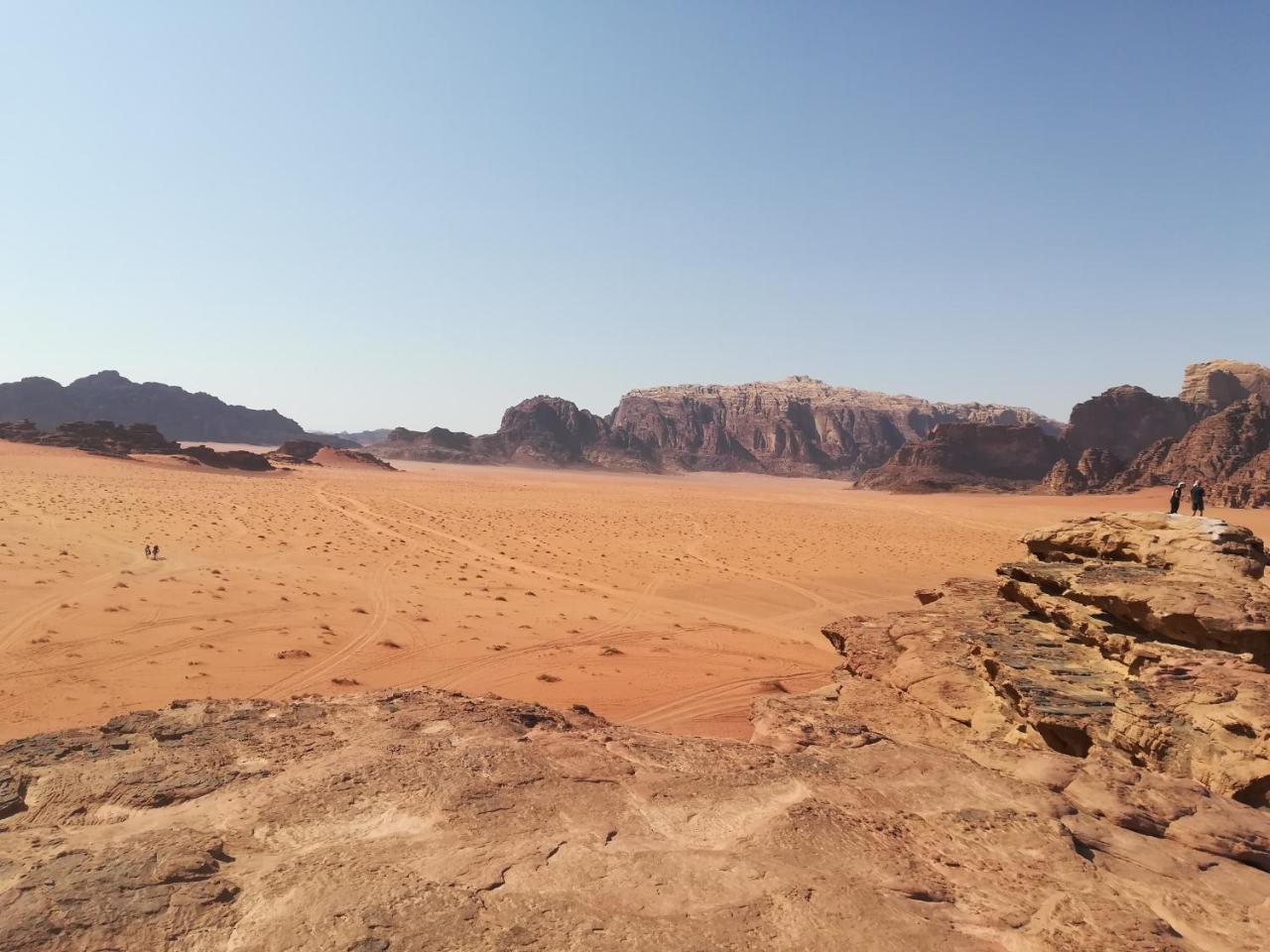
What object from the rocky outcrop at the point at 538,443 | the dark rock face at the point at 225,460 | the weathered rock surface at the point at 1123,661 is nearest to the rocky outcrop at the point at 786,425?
the rocky outcrop at the point at 538,443

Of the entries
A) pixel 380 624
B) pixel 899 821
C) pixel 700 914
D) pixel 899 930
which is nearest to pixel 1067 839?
pixel 899 821

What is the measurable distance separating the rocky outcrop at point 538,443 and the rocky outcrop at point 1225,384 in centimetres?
8510

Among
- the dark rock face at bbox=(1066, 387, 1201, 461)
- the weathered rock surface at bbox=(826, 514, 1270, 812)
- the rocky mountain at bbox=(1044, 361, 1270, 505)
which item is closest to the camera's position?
the weathered rock surface at bbox=(826, 514, 1270, 812)

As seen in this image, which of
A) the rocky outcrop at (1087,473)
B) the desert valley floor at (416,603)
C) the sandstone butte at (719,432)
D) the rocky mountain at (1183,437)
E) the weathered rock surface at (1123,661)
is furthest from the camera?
the sandstone butte at (719,432)

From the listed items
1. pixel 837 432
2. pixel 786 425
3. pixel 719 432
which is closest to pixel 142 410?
pixel 719 432

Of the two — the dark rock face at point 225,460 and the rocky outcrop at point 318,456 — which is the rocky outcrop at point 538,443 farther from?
the dark rock face at point 225,460

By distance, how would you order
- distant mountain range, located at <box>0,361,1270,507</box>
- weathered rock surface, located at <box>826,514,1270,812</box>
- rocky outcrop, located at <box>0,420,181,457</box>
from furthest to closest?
distant mountain range, located at <box>0,361,1270,507</box> → rocky outcrop, located at <box>0,420,181,457</box> → weathered rock surface, located at <box>826,514,1270,812</box>

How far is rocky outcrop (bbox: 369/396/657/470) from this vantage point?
12669cm

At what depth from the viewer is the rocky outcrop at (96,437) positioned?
5522 cm

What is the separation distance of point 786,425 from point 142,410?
13181 cm

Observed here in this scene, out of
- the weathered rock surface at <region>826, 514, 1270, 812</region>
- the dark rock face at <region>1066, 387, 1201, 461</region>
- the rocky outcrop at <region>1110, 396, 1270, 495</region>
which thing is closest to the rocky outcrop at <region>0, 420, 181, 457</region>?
the weathered rock surface at <region>826, 514, 1270, 812</region>

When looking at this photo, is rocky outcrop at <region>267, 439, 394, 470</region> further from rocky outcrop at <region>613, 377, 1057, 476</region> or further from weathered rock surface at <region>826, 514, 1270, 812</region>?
weathered rock surface at <region>826, 514, 1270, 812</region>

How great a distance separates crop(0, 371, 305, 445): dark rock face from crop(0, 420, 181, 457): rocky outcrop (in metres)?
56.0

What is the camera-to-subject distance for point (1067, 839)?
351 centimetres
